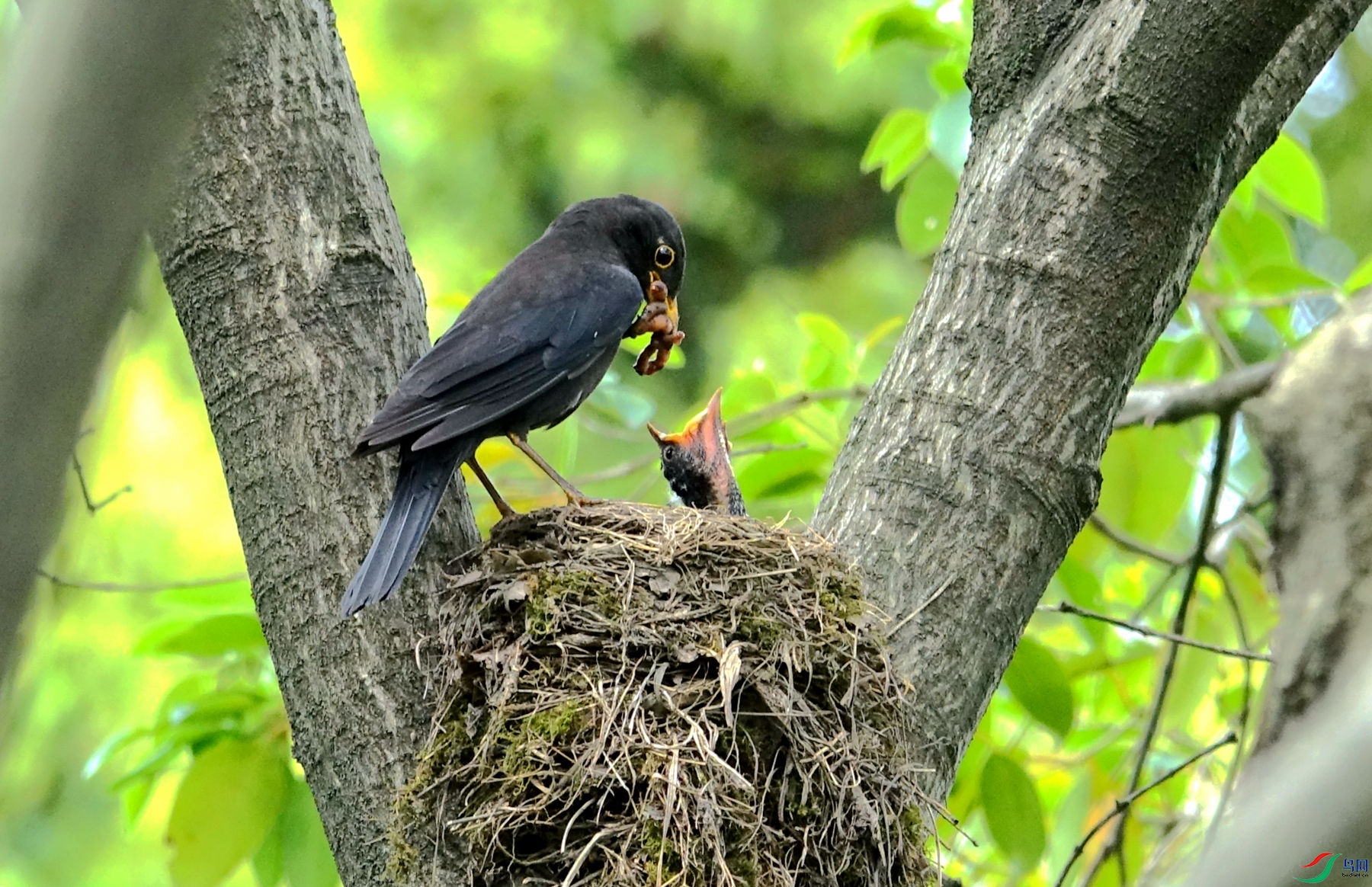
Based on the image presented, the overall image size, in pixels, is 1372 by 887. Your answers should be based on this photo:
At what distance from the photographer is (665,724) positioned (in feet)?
8.41

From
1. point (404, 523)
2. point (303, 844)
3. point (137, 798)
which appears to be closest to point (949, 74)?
point (404, 523)

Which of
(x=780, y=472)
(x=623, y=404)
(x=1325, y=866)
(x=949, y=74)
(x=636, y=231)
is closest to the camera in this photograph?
(x=1325, y=866)

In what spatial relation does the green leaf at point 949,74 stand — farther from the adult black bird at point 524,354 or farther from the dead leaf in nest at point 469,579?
the dead leaf in nest at point 469,579

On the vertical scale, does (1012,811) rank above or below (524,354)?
below

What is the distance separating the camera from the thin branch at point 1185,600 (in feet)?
12.4

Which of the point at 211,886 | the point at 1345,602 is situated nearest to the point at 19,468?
the point at 1345,602

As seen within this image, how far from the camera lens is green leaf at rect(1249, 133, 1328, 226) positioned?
13.0 ft

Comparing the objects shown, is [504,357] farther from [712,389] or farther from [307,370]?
[712,389]

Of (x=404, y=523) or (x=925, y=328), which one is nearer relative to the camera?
(x=404, y=523)

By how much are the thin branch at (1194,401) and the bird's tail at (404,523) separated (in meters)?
2.02

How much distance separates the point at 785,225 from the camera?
1089 cm

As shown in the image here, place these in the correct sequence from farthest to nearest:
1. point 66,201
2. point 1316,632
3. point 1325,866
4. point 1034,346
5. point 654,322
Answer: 1. point 654,322
2. point 1034,346
3. point 1316,632
4. point 1325,866
5. point 66,201

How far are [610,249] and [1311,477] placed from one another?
3342mm

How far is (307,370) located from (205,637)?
102 cm
